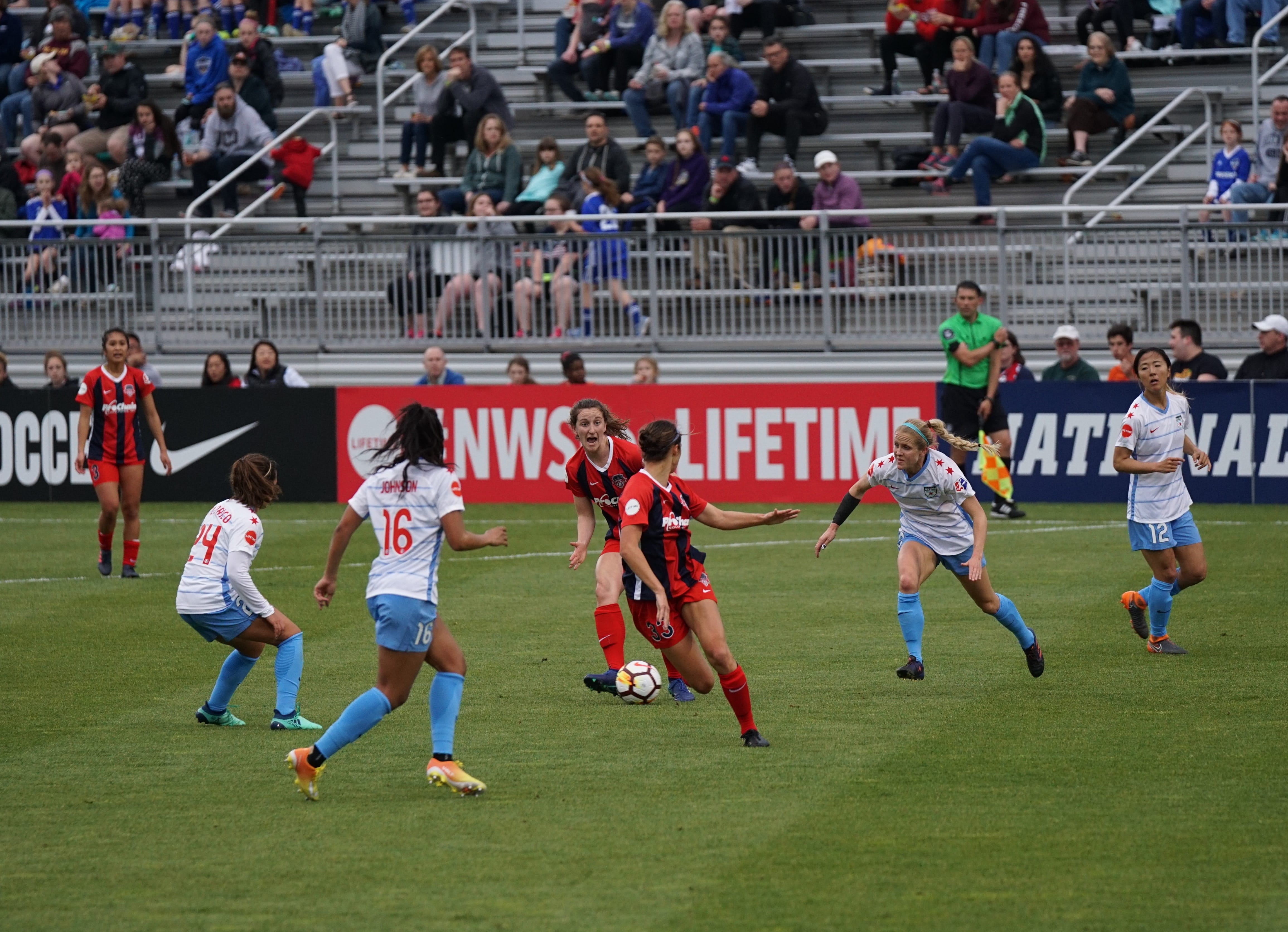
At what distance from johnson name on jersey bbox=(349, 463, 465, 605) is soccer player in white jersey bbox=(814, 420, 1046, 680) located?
2873mm

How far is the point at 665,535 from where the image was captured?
851 centimetres

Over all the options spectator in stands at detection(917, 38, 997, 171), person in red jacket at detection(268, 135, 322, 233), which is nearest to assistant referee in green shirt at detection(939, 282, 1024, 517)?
spectator in stands at detection(917, 38, 997, 171)

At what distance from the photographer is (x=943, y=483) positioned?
390 inches

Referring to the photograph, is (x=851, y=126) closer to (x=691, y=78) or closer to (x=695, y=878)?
(x=691, y=78)

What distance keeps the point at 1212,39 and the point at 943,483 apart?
16.9 m

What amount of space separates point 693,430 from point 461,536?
13.0 m

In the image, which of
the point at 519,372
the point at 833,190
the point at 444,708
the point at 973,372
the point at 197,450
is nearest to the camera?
the point at 444,708

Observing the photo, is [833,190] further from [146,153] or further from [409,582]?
[409,582]

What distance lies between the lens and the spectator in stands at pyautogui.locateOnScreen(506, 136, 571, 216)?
23.4 metres

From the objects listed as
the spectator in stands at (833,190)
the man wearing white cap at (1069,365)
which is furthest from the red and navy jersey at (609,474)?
the spectator in stands at (833,190)

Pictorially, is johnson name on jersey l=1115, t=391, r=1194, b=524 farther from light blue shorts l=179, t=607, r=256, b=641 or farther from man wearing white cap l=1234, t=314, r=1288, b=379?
man wearing white cap l=1234, t=314, r=1288, b=379

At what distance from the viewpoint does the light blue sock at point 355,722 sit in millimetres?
7285

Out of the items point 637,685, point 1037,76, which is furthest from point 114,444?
point 1037,76

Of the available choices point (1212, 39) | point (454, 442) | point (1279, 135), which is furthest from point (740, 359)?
point (1212, 39)
